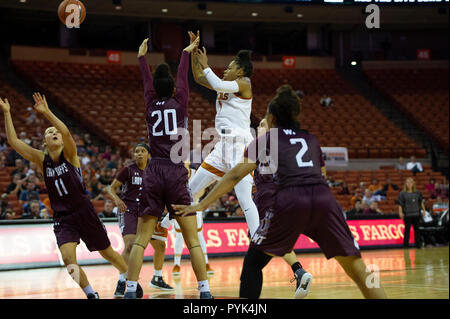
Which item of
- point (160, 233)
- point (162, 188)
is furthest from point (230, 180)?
point (160, 233)

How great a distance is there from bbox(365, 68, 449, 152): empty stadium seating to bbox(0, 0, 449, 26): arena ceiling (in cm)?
227

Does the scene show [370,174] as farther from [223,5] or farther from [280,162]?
[280,162]

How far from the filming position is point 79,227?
6.27m

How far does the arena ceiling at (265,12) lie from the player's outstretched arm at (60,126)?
1558 cm

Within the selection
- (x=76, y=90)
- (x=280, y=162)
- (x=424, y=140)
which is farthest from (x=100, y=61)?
(x=280, y=162)

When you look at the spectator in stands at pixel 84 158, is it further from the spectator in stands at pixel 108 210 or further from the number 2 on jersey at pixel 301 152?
the number 2 on jersey at pixel 301 152

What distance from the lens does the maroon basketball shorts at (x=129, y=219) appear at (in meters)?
7.96

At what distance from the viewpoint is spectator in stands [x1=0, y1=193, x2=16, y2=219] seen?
12938mm

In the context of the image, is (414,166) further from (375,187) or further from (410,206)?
(410,206)

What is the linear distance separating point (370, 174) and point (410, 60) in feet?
32.1

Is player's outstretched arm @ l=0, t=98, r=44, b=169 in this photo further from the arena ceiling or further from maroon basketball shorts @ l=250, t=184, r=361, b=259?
the arena ceiling

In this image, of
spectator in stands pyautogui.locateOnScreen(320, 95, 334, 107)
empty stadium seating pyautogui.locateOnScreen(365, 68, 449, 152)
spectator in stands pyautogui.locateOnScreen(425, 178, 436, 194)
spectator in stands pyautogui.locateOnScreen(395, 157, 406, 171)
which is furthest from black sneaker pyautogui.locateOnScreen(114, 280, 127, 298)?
empty stadium seating pyautogui.locateOnScreen(365, 68, 449, 152)

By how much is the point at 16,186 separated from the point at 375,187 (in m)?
11.1
